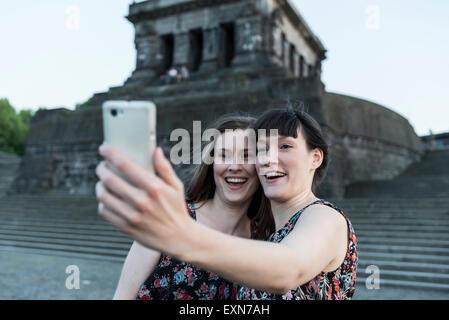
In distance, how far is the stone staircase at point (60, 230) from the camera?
9188 mm

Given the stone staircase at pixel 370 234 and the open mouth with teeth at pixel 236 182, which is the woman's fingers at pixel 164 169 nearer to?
the open mouth with teeth at pixel 236 182

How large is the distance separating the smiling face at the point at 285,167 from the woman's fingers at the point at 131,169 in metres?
0.90

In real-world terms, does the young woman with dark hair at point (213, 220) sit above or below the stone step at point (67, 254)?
above

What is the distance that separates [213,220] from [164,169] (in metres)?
1.20

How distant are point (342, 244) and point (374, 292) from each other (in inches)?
194

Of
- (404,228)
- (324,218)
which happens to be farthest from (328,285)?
(404,228)

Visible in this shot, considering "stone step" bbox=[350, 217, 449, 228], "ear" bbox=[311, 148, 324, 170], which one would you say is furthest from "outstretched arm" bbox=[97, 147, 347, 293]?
"stone step" bbox=[350, 217, 449, 228]

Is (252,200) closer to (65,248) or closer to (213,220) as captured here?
(213,220)

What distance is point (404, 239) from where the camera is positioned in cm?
766

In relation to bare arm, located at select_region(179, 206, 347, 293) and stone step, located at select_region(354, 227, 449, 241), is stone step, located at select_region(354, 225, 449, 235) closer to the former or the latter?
stone step, located at select_region(354, 227, 449, 241)

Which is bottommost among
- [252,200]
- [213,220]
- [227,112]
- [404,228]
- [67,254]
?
[67,254]

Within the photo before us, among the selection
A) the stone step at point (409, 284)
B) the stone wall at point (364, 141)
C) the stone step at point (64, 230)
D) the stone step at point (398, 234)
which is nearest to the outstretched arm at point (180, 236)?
the stone step at point (409, 284)

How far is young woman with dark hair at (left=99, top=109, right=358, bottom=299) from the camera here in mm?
896
